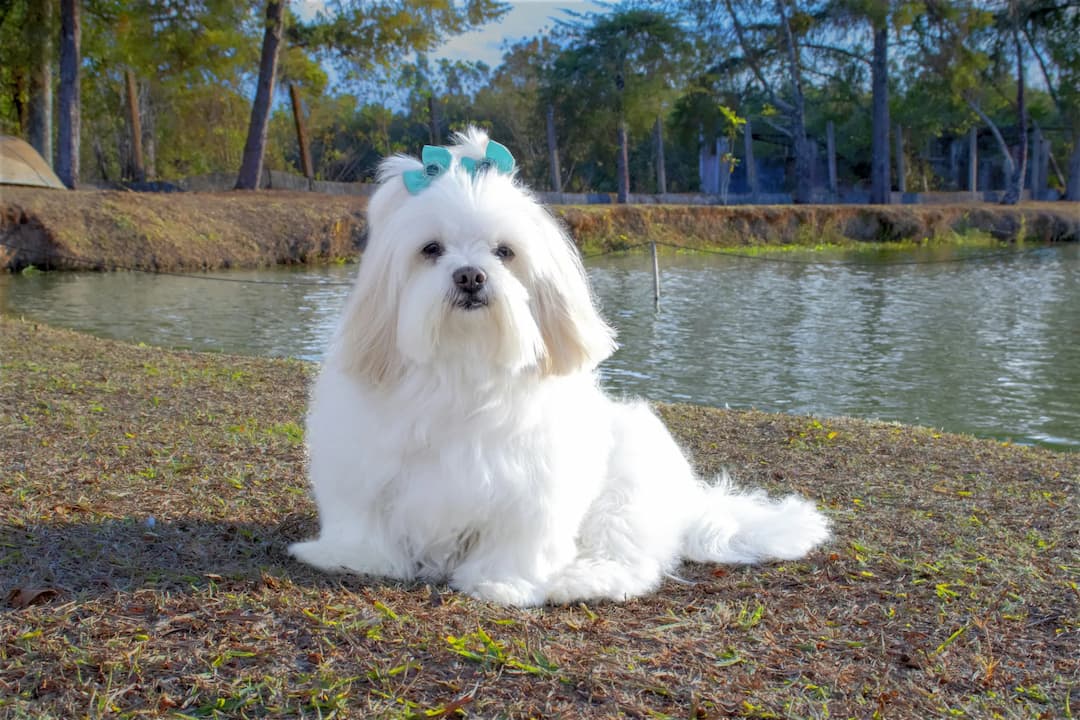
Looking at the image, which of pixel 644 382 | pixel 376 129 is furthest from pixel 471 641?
pixel 376 129

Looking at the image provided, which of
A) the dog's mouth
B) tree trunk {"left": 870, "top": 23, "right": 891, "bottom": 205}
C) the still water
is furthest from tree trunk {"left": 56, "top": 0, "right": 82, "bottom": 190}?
tree trunk {"left": 870, "top": 23, "right": 891, "bottom": 205}

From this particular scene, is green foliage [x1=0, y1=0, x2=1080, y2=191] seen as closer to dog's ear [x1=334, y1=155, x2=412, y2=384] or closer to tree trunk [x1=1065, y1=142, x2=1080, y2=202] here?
tree trunk [x1=1065, y1=142, x2=1080, y2=202]

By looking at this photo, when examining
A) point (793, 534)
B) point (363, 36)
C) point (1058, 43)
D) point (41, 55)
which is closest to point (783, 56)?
point (1058, 43)

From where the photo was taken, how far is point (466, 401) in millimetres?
3197

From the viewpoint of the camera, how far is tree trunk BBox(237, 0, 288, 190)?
23891 millimetres

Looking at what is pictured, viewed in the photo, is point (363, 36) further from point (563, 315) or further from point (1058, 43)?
point (1058, 43)

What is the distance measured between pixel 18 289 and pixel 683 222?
58.5 ft

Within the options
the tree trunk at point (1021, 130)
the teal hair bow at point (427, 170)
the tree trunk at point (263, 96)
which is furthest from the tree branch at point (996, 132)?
the teal hair bow at point (427, 170)

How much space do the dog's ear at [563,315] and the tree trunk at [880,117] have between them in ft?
117

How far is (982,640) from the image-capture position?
309cm

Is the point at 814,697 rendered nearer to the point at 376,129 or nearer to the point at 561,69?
the point at 561,69

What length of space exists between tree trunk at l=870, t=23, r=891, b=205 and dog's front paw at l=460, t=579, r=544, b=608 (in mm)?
36012

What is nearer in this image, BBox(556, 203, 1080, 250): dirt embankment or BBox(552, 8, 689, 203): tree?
BBox(556, 203, 1080, 250): dirt embankment

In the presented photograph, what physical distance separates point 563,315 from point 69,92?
2327cm
